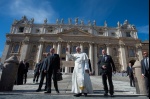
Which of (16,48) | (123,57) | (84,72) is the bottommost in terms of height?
(84,72)

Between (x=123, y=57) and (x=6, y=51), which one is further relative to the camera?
(x=123, y=57)

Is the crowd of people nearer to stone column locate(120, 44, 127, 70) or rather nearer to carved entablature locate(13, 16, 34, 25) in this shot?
stone column locate(120, 44, 127, 70)

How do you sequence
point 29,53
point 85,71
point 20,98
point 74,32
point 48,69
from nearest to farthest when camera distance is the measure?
point 20,98
point 85,71
point 48,69
point 29,53
point 74,32

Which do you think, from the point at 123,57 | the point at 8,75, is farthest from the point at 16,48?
the point at 8,75

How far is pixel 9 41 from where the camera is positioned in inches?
1468

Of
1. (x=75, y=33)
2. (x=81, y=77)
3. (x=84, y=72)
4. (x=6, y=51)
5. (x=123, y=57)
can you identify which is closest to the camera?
(x=81, y=77)

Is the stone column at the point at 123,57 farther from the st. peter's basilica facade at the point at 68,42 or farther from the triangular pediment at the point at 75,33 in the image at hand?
the triangular pediment at the point at 75,33

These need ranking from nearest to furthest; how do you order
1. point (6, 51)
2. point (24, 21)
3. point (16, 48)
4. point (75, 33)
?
1. point (6, 51)
2. point (16, 48)
3. point (75, 33)
4. point (24, 21)

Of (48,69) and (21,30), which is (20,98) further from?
(21,30)

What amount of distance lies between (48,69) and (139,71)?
143 inches

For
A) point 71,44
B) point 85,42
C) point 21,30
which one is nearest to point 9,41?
point 21,30

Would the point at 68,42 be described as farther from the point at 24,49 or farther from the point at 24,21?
the point at 24,21

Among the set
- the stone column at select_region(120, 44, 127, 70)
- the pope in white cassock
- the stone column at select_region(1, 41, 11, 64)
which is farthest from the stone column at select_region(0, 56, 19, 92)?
the stone column at select_region(120, 44, 127, 70)

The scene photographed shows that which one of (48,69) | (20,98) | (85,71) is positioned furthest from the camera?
(48,69)
